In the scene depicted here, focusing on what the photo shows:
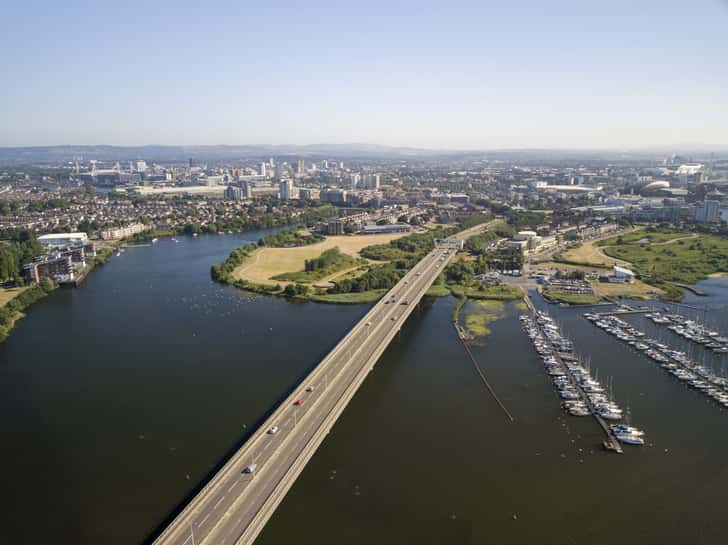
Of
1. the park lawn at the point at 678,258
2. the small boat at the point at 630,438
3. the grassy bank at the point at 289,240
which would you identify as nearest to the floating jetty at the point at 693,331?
the park lawn at the point at 678,258

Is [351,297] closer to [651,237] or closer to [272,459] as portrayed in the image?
[272,459]

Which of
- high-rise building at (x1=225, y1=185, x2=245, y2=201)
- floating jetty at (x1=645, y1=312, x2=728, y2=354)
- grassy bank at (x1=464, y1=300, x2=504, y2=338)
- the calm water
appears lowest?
the calm water

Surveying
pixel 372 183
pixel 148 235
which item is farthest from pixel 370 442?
pixel 372 183

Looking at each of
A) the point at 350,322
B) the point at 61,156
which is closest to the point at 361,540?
the point at 350,322

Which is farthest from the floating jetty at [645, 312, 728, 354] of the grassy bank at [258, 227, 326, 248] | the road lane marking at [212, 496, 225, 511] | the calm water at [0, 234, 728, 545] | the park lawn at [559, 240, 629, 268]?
the grassy bank at [258, 227, 326, 248]

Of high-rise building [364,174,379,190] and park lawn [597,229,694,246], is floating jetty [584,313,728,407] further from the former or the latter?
high-rise building [364,174,379,190]

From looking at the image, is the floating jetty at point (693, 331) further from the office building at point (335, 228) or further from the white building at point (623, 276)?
the office building at point (335, 228)

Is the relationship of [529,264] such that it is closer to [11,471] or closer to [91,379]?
[91,379]
